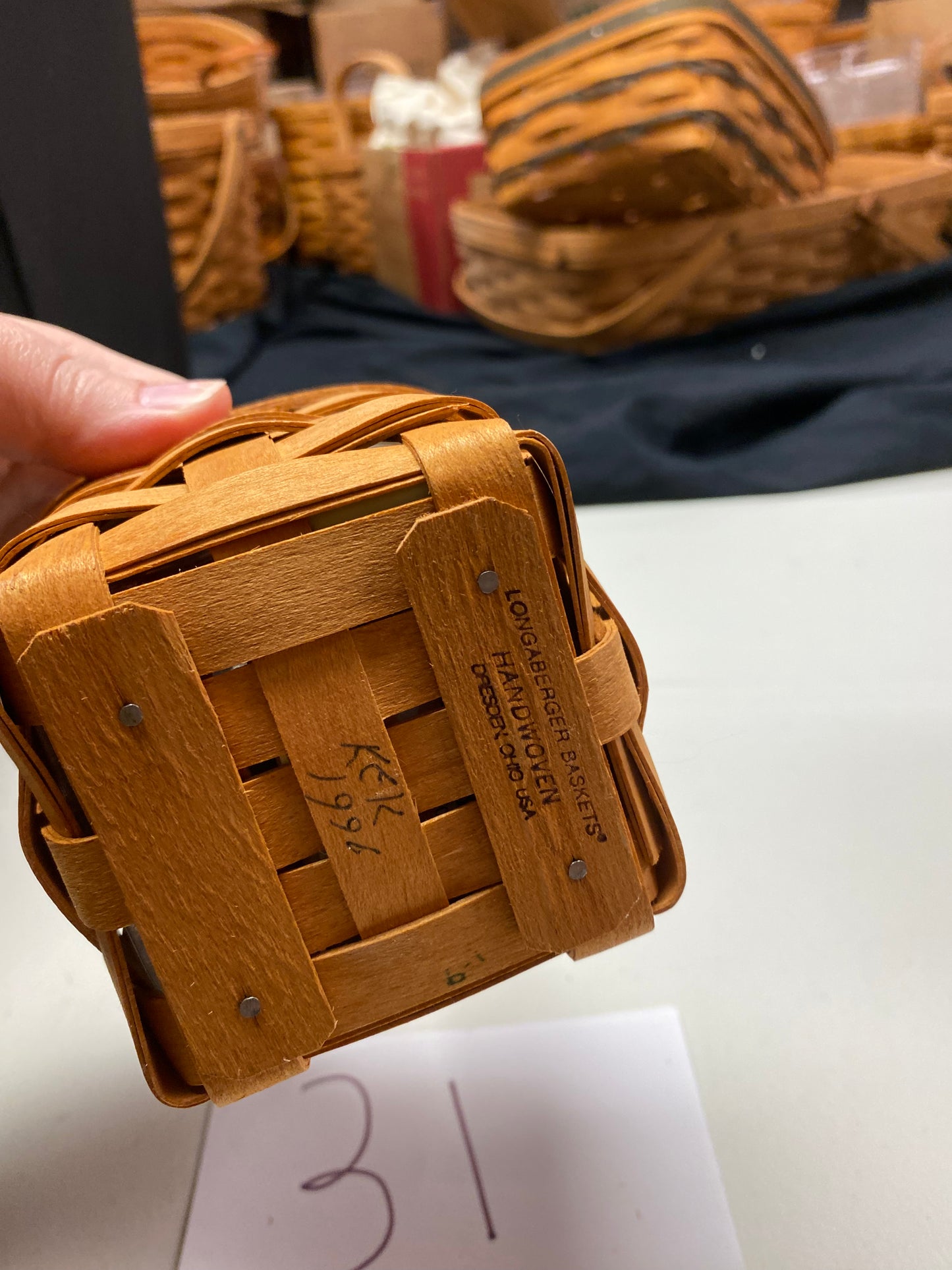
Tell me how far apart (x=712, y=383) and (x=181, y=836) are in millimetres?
926

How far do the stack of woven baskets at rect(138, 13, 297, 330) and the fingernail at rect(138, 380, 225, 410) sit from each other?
84 centimetres

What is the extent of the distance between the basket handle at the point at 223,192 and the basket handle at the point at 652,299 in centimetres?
52

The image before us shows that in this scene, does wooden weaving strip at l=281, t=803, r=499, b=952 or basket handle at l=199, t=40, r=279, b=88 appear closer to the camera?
wooden weaving strip at l=281, t=803, r=499, b=952

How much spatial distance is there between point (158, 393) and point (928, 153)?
121 cm

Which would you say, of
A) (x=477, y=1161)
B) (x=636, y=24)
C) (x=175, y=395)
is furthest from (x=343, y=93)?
(x=477, y=1161)

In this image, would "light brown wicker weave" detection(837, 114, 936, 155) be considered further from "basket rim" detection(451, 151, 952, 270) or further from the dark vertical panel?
the dark vertical panel

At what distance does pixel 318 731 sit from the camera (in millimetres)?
402

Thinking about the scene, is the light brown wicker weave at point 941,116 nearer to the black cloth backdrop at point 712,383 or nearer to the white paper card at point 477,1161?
the black cloth backdrop at point 712,383

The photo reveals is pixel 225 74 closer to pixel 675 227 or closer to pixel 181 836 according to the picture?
pixel 675 227

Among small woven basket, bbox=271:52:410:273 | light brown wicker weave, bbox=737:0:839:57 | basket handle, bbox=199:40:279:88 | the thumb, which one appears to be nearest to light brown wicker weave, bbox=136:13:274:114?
basket handle, bbox=199:40:279:88

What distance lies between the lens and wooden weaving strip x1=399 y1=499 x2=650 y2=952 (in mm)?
391

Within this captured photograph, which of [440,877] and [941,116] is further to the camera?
[941,116]

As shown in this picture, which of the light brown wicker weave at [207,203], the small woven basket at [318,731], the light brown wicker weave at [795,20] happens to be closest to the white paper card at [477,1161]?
the small woven basket at [318,731]

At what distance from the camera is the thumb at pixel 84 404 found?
61cm
